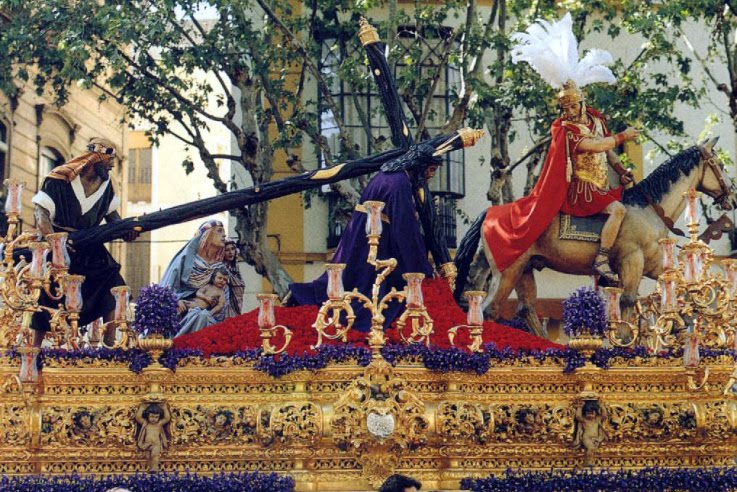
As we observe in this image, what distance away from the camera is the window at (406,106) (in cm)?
2041

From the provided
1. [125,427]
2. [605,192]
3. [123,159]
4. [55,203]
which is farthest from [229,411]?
[123,159]

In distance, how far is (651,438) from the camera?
13.3m

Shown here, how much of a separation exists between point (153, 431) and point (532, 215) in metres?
4.86

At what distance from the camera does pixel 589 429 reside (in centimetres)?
1316

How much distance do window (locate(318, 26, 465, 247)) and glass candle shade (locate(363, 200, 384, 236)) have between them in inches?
260

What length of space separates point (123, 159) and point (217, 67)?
10.3 m

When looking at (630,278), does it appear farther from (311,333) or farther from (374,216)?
(311,333)

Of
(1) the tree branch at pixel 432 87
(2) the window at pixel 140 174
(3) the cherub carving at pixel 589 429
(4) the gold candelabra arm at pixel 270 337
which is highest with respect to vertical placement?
(2) the window at pixel 140 174

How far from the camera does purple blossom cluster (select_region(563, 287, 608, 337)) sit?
13.2m

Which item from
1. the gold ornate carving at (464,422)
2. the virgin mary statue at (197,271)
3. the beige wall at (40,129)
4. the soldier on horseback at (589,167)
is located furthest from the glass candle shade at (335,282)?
the beige wall at (40,129)

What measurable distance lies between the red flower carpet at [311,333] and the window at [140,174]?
999 inches

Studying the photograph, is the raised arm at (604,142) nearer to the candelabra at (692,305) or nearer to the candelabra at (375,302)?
the candelabra at (692,305)

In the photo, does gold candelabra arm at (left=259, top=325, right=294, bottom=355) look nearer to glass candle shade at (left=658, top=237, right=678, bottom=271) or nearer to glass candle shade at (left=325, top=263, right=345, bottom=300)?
glass candle shade at (left=325, top=263, right=345, bottom=300)

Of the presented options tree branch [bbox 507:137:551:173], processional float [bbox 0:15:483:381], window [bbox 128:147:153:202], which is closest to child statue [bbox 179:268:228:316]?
processional float [bbox 0:15:483:381]
